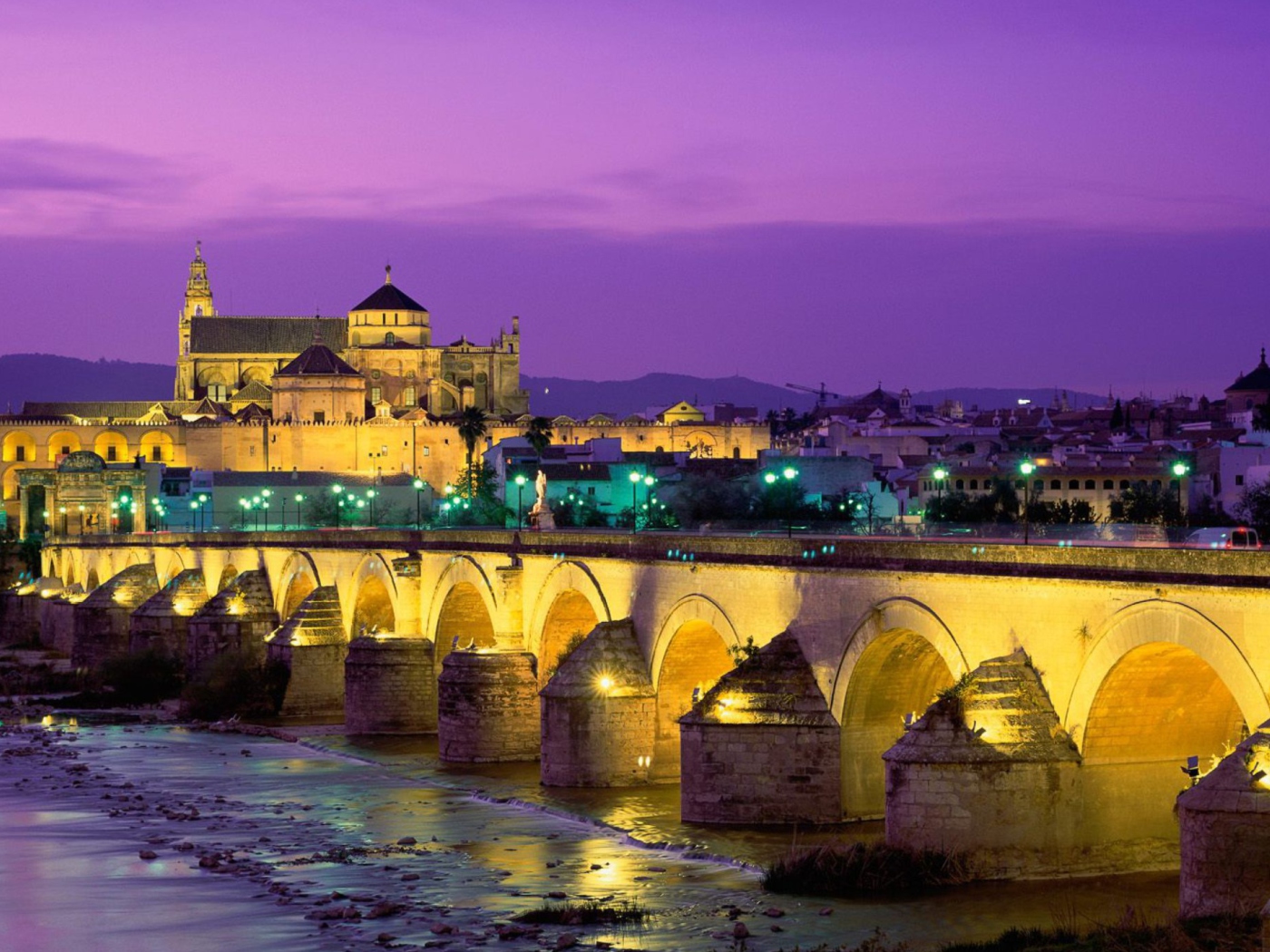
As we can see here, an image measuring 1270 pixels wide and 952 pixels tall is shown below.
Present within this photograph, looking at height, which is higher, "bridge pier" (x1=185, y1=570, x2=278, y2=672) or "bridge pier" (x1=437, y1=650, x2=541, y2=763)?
"bridge pier" (x1=185, y1=570, x2=278, y2=672)

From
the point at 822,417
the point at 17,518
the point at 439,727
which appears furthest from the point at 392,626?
the point at 822,417

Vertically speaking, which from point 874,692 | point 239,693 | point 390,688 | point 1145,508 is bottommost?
point 239,693

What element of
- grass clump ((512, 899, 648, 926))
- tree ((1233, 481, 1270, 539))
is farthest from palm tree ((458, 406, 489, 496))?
grass clump ((512, 899, 648, 926))

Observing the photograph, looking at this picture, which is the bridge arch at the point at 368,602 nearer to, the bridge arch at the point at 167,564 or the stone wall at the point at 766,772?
the bridge arch at the point at 167,564

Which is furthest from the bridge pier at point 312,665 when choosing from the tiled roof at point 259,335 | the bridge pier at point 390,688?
the tiled roof at point 259,335

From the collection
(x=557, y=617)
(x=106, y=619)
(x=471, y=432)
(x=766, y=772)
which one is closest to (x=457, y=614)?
(x=557, y=617)

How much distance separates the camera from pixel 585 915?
68.4ft

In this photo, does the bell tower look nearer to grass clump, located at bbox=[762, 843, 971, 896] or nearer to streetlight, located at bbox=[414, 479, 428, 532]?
streetlight, located at bbox=[414, 479, 428, 532]

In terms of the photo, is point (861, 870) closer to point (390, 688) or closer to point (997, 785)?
point (997, 785)

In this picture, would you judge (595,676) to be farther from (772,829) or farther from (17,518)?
(17,518)

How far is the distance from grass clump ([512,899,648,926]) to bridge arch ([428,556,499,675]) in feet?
58.2

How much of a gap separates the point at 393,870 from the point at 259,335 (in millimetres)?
123380

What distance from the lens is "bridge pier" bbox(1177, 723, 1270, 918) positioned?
16172mm

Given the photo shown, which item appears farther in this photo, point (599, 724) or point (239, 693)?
point (239, 693)
